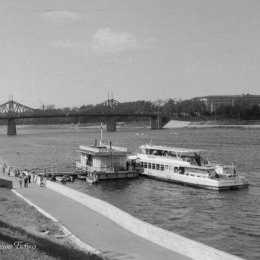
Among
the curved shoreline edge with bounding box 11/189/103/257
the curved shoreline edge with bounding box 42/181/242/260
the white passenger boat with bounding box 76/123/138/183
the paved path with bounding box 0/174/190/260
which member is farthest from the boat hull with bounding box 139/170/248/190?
the curved shoreline edge with bounding box 11/189/103/257

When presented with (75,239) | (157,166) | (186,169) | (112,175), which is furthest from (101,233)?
(157,166)

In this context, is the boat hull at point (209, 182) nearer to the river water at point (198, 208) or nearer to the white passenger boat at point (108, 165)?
the river water at point (198, 208)

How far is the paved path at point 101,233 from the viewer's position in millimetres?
20531

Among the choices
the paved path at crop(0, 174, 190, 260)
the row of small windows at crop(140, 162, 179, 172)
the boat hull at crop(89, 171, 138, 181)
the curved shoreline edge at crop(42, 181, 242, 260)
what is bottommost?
the boat hull at crop(89, 171, 138, 181)

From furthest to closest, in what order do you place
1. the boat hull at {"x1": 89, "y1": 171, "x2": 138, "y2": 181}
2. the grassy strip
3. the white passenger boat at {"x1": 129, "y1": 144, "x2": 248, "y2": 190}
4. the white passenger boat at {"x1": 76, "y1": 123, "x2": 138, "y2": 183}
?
the white passenger boat at {"x1": 76, "y1": 123, "x2": 138, "y2": 183} < the boat hull at {"x1": 89, "y1": 171, "x2": 138, "y2": 181} < the white passenger boat at {"x1": 129, "y1": 144, "x2": 248, "y2": 190} < the grassy strip

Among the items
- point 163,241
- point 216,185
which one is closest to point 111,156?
point 216,185

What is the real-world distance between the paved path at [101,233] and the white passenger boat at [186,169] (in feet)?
74.0

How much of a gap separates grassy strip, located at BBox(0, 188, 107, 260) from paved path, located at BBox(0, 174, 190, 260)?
0.99 meters

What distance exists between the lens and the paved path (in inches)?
808

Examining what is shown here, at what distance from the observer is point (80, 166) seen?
6700 centimetres

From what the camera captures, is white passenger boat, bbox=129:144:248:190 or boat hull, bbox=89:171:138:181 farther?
boat hull, bbox=89:171:138:181

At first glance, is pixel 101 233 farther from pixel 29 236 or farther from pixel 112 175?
pixel 112 175

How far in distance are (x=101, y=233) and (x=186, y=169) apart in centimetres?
3435

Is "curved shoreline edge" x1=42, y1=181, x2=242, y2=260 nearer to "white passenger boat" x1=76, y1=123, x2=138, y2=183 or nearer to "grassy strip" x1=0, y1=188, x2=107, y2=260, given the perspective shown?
"grassy strip" x1=0, y1=188, x2=107, y2=260
